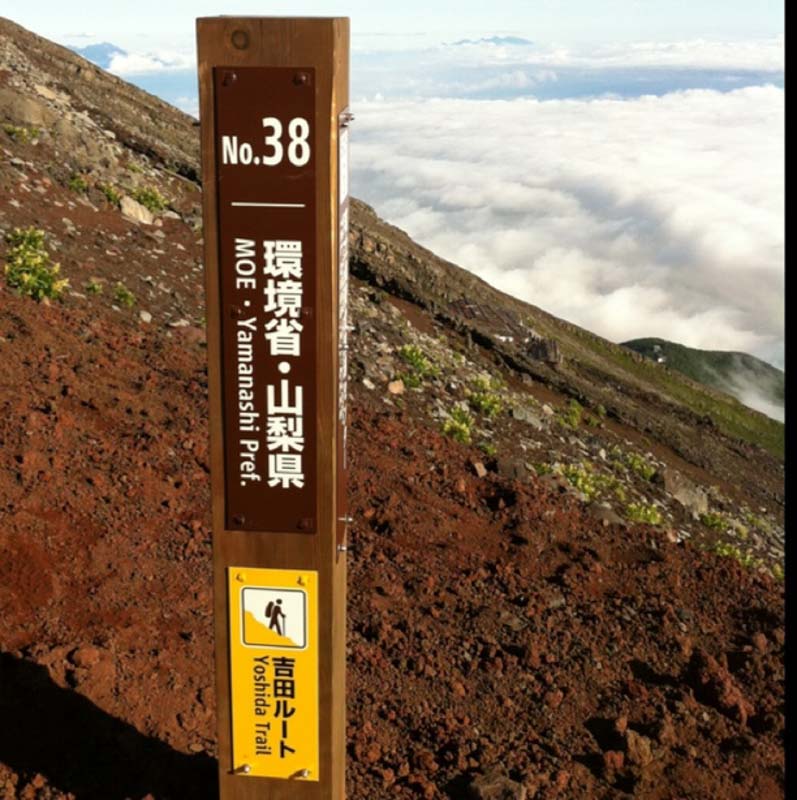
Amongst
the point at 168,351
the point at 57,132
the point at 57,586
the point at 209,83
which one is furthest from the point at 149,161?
→ the point at 209,83

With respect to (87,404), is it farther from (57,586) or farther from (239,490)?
(239,490)

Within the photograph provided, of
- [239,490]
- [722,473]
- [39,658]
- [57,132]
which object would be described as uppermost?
[57,132]

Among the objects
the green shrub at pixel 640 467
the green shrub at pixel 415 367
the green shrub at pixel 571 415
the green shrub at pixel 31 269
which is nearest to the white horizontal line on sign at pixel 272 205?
the green shrub at pixel 31 269

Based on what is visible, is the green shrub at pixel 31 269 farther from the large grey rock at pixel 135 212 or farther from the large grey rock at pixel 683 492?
the large grey rock at pixel 683 492

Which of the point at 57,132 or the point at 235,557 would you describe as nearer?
the point at 235,557

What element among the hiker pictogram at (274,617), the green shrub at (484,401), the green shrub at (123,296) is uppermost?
the green shrub at (123,296)

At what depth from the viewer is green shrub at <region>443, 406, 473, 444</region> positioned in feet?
41.5

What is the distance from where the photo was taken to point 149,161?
68.2 feet

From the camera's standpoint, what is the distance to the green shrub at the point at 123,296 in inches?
525

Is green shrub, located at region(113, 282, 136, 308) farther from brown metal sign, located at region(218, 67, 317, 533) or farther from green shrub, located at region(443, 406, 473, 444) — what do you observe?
brown metal sign, located at region(218, 67, 317, 533)

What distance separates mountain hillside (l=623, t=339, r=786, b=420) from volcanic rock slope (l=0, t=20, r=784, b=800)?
250ft

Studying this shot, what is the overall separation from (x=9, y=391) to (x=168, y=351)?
247 cm

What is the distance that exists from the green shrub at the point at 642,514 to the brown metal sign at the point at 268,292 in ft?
24.8

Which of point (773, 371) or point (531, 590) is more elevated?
point (531, 590)
